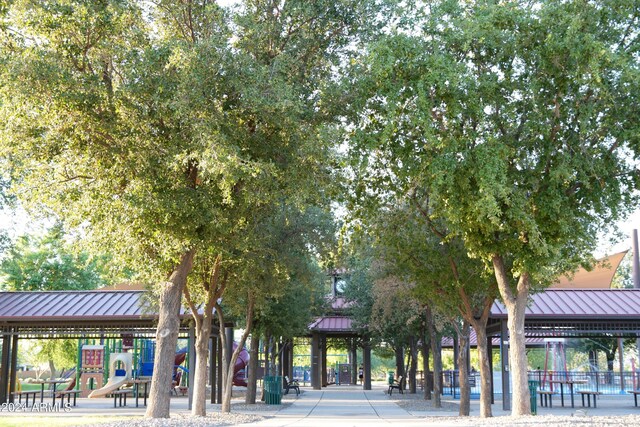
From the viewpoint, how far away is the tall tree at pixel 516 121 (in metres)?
12.7

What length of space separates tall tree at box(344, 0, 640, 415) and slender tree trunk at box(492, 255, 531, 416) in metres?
0.03

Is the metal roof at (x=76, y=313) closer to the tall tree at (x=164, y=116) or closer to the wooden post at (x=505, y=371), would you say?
the tall tree at (x=164, y=116)

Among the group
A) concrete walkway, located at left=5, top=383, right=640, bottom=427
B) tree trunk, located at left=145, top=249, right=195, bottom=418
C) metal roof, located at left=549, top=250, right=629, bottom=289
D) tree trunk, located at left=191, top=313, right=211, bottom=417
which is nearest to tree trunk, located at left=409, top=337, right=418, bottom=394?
concrete walkway, located at left=5, top=383, right=640, bottom=427

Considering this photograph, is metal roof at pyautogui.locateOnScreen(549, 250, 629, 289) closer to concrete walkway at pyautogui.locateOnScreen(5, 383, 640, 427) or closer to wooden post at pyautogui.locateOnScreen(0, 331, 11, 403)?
concrete walkway at pyautogui.locateOnScreen(5, 383, 640, 427)

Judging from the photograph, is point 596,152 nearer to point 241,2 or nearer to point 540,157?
point 540,157

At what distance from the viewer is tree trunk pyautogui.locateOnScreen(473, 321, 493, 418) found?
17092mm

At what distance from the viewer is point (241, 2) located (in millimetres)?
14773

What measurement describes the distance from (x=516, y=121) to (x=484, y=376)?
7415mm

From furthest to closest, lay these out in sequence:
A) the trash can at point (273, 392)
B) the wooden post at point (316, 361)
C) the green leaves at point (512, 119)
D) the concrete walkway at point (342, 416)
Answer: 1. the wooden post at point (316, 361)
2. the trash can at point (273, 392)
3. the concrete walkway at point (342, 416)
4. the green leaves at point (512, 119)

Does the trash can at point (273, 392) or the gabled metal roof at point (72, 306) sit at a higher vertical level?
the gabled metal roof at point (72, 306)

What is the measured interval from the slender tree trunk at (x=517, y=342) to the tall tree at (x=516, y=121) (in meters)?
0.03

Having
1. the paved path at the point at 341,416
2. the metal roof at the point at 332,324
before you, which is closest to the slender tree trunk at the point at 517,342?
the paved path at the point at 341,416

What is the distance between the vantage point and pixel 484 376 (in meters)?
17.9

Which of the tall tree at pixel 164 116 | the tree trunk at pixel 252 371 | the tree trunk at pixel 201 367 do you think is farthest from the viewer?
the tree trunk at pixel 252 371
